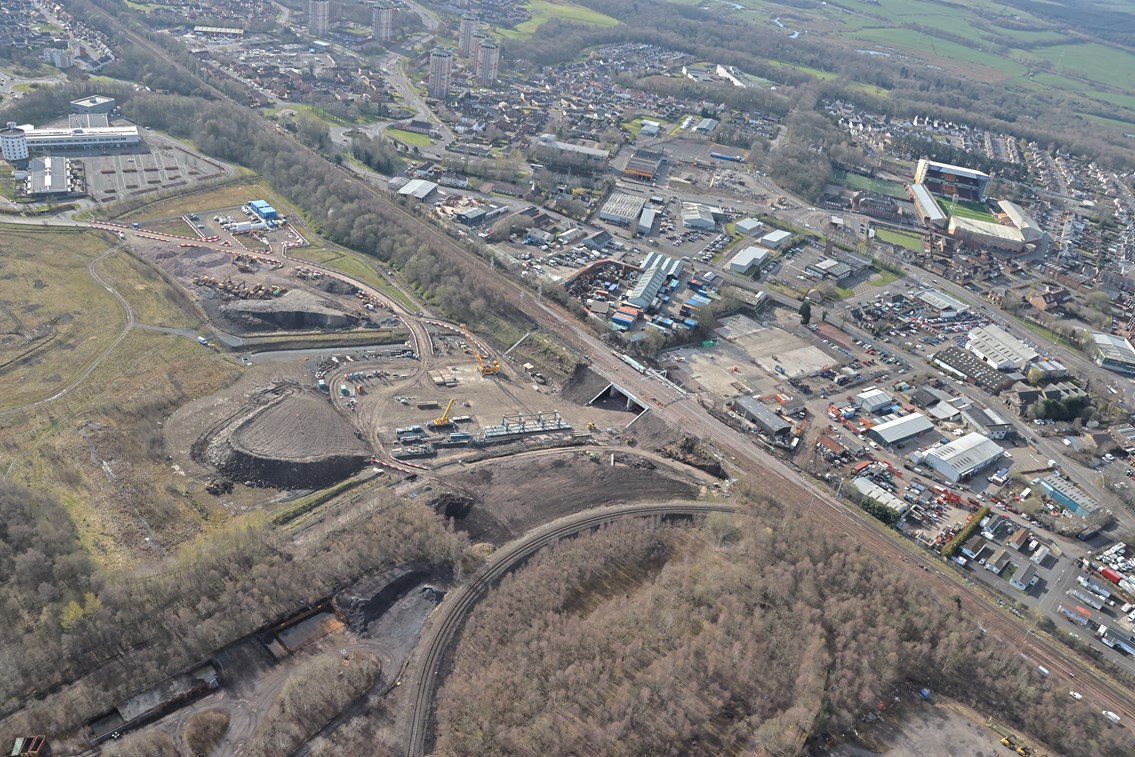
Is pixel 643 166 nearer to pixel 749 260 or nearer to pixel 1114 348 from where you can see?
pixel 749 260

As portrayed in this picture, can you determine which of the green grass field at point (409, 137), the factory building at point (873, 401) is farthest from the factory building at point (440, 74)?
the factory building at point (873, 401)

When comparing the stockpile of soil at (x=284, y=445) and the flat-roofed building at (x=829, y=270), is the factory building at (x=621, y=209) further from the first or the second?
the stockpile of soil at (x=284, y=445)

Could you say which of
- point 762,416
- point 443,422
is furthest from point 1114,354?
point 443,422

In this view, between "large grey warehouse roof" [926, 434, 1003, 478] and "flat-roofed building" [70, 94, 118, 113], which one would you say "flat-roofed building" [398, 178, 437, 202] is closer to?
"flat-roofed building" [70, 94, 118, 113]

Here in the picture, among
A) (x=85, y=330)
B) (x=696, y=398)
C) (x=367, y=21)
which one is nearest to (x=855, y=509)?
(x=696, y=398)

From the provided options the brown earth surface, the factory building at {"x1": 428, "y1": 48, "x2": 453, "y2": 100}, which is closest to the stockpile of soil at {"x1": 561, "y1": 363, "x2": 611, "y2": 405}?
the brown earth surface

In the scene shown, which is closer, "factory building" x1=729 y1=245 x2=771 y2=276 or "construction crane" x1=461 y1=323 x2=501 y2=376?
"construction crane" x1=461 y1=323 x2=501 y2=376
